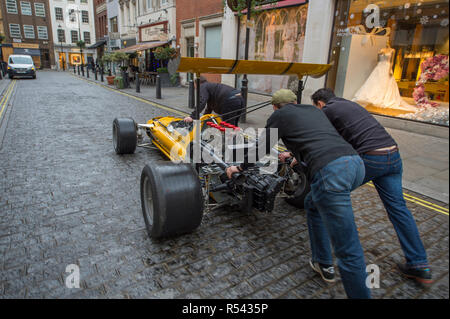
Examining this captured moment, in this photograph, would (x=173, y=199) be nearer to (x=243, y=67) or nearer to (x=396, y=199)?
→ (x=243, y=67)

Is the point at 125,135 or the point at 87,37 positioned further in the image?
the point at 87,37

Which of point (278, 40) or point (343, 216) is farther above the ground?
Result: point (278, 40)

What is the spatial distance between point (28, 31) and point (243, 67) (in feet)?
204

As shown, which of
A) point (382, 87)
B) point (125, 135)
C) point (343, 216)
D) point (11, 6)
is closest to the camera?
point (343, 216)

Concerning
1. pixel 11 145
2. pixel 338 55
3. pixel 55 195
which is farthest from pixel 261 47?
pixel 55 195

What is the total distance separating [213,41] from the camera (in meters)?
18.6

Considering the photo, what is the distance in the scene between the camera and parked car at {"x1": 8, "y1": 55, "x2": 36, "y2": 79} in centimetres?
2453

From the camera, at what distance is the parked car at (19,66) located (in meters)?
24.5

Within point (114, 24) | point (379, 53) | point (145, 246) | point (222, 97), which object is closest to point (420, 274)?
point (145, 246)

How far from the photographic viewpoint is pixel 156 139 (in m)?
6.14

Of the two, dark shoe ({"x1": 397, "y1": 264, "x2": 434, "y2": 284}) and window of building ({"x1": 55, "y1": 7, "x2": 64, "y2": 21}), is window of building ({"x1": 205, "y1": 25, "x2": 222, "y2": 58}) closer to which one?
dark shoe ({"x1": 397, "y1": 264, "x2": 434, "y2": 284})

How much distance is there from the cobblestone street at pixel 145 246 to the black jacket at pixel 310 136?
955 mm
